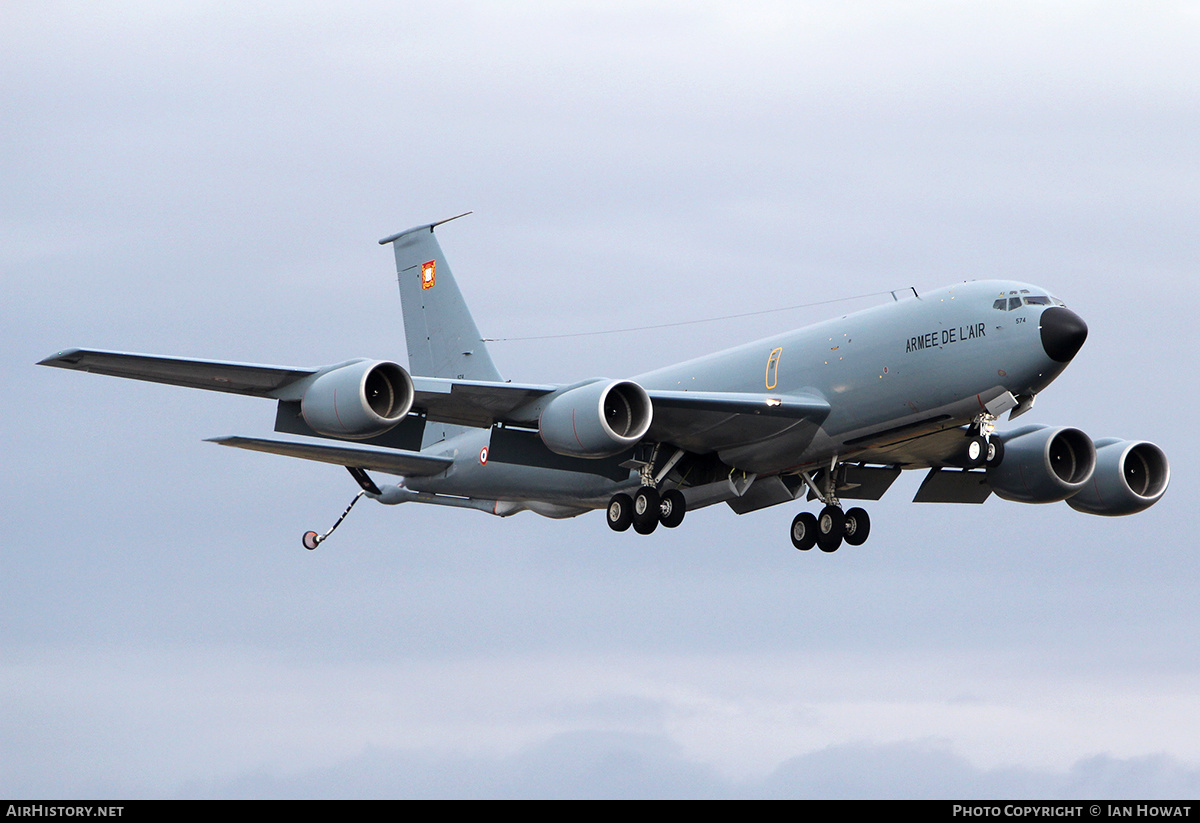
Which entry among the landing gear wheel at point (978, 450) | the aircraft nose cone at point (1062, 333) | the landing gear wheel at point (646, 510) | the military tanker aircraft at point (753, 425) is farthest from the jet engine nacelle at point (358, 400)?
the aircraft nose cone at point (1062, 333)

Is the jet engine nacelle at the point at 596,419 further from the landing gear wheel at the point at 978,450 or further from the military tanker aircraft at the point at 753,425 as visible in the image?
the landing gear wheel at the point at 978,450

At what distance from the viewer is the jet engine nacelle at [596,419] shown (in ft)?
119

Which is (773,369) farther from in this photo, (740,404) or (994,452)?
(994,452)

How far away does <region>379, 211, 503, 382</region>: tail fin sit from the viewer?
48000 mm

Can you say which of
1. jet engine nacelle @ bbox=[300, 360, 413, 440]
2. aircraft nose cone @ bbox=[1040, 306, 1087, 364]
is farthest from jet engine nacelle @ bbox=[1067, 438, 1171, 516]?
jet engine nacelle @ bbox=[300, 360, 413, 440]

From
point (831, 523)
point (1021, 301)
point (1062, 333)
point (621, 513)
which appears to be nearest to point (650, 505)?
point (621, 513)

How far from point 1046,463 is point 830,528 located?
19.4 feet

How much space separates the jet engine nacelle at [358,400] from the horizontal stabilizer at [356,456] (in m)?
3.94

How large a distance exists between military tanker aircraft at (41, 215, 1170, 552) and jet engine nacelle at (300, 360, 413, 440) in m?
0.04

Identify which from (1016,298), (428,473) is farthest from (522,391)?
(1016,298)

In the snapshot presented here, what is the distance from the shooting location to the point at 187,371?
35.7 meters

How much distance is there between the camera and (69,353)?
34.0m

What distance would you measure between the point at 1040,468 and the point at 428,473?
1643 cm

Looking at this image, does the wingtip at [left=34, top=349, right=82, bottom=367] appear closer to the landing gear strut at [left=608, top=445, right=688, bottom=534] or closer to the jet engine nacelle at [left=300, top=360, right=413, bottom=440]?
the jet engine nacelle at [left=300, top=360, right=413, bottom=440]
